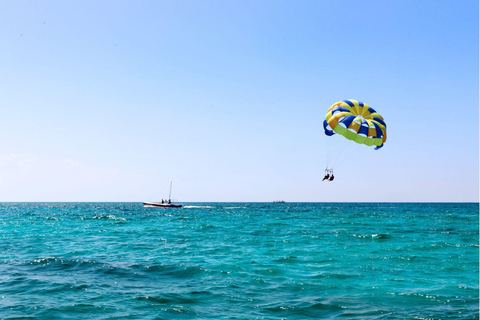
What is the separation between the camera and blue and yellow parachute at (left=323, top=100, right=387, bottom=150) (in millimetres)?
24094

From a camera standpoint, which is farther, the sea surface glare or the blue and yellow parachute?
the blue and yellow parachute

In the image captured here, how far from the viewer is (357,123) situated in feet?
79.0

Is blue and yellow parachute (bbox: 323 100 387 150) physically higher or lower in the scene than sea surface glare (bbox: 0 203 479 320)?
higher

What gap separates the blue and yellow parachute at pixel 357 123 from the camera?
2409cm

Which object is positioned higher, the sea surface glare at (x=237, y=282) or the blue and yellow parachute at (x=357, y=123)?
the blue and yellow parachute at (x=357, y=123)

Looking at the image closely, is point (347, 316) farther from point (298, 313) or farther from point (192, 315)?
point (192, 315)

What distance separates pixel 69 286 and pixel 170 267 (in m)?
5.13

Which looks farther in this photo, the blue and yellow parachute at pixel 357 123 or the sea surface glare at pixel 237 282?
the blue and yellow parachute at pixel 357 123

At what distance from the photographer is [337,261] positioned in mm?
19750

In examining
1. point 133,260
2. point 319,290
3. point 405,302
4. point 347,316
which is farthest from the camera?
point 133,260

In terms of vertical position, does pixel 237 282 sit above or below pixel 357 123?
below

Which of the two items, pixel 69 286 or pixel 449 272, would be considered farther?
pixel 449 272

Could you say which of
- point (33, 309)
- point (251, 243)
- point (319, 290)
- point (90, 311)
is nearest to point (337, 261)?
point (319, 290)

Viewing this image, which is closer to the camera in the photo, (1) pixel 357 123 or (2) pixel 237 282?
(2) pixel 237 282
